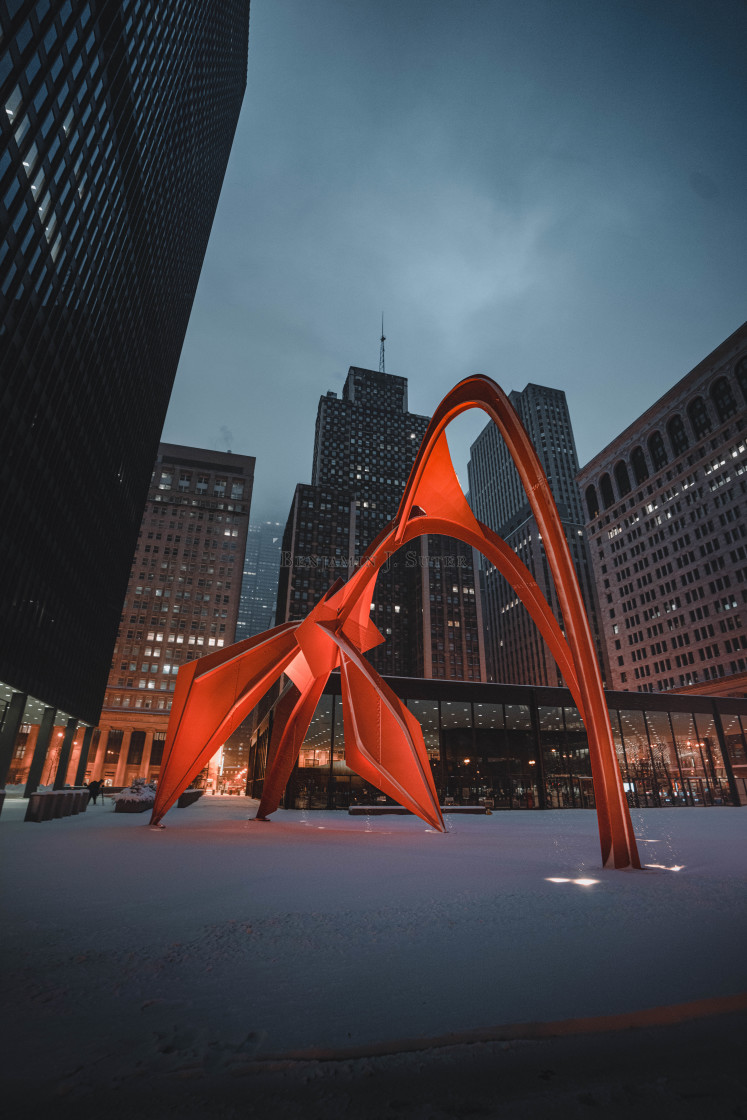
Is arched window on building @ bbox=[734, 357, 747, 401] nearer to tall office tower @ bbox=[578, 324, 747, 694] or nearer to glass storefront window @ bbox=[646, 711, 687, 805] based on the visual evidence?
tall office tower @ bbox=[578, 324, 747, 694]

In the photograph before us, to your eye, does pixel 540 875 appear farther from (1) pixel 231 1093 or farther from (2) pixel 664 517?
(2) pixel 664 517

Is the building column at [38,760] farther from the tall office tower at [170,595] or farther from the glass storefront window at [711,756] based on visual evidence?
the tall office tower at [170,595]

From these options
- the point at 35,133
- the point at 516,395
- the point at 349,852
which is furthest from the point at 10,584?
the point at 516,395

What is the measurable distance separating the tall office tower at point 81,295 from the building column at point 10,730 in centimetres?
8

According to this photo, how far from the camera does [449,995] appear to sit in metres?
3.72

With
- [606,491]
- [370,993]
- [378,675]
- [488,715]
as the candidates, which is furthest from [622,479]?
[370,993]

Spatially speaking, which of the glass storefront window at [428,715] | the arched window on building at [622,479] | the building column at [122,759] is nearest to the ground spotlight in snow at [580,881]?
the glass storefront window at [428,715]

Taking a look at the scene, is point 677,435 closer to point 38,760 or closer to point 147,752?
point 38,760

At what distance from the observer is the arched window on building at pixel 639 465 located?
310 feet

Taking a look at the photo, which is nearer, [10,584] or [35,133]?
[35,133]

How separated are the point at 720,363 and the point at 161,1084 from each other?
98.7 m

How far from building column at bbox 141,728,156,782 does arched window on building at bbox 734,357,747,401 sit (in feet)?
333

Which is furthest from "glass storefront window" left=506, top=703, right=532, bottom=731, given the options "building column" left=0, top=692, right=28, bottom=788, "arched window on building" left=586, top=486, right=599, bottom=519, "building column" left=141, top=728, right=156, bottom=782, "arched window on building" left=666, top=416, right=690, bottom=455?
"arched window on building" left=586, top=486, right=599, bottom=519

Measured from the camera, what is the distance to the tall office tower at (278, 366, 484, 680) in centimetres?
11381
